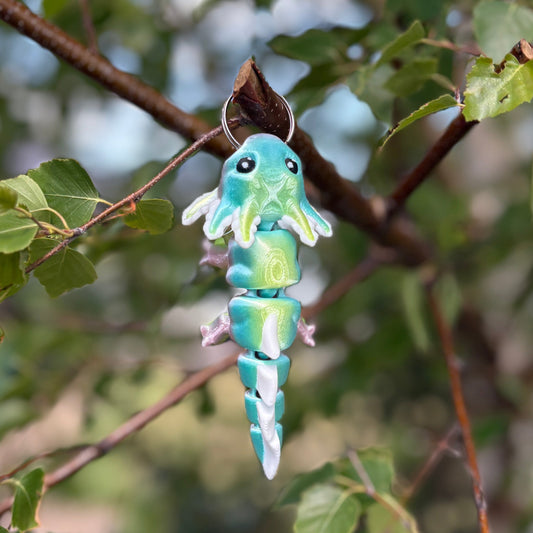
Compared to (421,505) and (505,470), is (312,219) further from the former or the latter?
(421,505)

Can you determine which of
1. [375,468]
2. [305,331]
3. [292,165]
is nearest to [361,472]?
[375,468]

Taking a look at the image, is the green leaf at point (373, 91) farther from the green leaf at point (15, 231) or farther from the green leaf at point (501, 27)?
the green leaf at point (15, 231)

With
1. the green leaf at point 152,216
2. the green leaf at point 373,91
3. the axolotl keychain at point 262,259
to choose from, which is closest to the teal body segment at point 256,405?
the axolotl keychain at point 262,259

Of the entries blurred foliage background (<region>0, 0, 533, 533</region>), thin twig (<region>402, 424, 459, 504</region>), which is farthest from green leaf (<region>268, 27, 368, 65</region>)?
thin twig (<region>402, 424, 459, 504</region>)

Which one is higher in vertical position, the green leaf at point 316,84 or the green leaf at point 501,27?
the green leaf at point 501,27

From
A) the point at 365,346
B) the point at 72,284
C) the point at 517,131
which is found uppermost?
the point at 72,284

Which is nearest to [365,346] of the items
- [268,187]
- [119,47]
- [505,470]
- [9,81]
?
[505,470]
